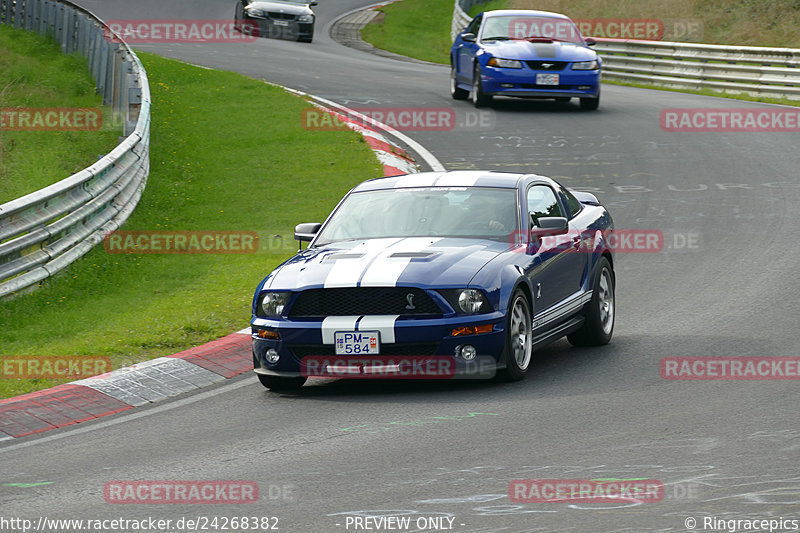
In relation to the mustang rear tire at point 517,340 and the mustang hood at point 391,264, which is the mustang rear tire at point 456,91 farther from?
the mustang rear tire at point 517,340

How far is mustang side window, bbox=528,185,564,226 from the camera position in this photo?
1009 centimetres

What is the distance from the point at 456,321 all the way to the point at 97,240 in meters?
6.14

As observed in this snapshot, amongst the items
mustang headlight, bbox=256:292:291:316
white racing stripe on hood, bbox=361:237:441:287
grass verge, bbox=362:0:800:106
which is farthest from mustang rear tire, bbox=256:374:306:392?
grass verge, bbox=362:0:800:106

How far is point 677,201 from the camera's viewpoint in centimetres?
1666

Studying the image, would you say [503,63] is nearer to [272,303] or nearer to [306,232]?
[306,232]

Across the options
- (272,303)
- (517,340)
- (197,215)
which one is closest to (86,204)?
(197,215)

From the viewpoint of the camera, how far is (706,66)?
90.9ft

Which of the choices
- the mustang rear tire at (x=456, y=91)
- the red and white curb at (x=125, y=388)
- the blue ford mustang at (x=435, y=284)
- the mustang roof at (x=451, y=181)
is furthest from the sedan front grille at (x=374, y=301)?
the mustang rear tire at (x=456, y=91)

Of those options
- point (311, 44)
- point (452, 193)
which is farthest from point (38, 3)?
point (452, 193)

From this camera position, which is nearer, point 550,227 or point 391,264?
point 391,264

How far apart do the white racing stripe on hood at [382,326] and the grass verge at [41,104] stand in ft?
26.6

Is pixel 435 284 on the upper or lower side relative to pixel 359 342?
upper

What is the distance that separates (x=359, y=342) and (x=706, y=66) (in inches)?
818

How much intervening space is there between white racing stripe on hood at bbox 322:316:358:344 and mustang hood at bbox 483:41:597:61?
15.0 m
